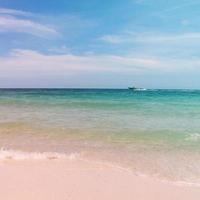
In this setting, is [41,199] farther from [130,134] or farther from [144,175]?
[130,134]

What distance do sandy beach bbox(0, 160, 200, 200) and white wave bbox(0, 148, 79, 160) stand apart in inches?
24.8

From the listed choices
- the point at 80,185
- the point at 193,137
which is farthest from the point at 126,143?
the point at 80,185

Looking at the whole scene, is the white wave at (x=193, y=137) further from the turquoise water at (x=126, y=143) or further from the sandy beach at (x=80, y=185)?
the sandy beach at (x=80, y=185)

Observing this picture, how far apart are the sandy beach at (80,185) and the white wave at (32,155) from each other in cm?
63

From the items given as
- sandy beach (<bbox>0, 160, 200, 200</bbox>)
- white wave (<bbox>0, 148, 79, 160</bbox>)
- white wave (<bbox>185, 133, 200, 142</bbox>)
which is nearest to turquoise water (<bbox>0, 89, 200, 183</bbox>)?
white wave (<bbox>185, 133, 200, 142</bbox>)

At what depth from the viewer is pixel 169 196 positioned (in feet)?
15.2

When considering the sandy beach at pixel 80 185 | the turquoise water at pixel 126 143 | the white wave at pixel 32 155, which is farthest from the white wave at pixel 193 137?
the sandy beach at pixel 80 185

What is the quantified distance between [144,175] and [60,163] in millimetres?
1668

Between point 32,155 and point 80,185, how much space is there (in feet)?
7.71

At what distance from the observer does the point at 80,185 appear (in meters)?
4.94

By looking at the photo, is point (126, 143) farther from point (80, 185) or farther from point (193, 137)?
point (80, 185)

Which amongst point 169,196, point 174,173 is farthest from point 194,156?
point 169,196

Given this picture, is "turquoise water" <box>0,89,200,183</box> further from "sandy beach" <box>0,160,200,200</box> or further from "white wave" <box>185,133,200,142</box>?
"sandy beach" <box>0,160,200,200</box>

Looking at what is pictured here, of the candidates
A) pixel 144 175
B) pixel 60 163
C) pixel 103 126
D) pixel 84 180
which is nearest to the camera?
pixel 84 180
